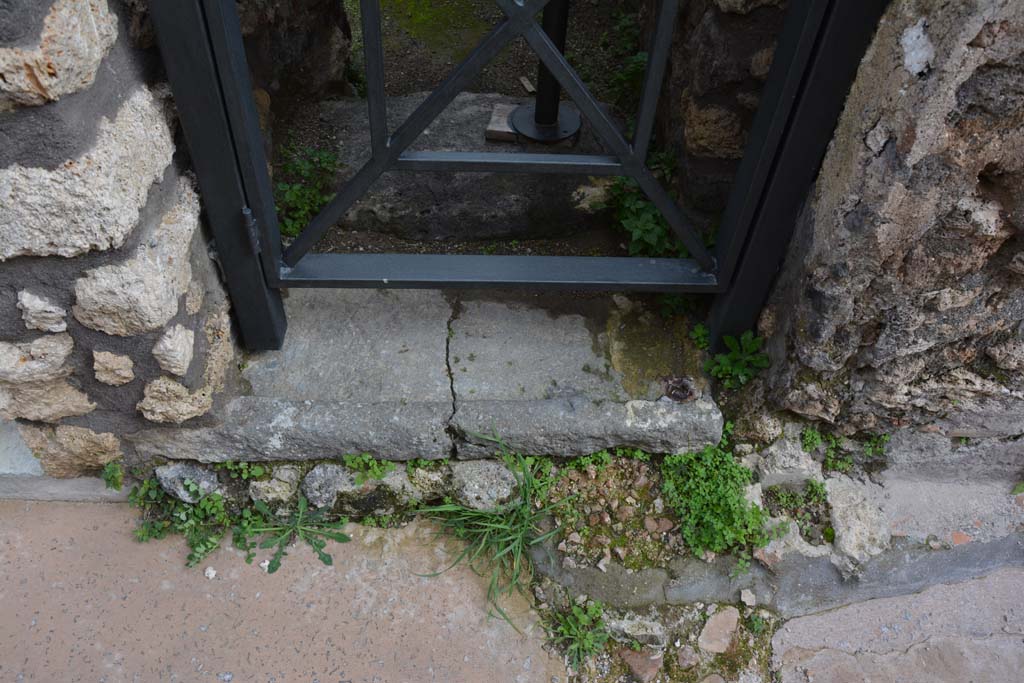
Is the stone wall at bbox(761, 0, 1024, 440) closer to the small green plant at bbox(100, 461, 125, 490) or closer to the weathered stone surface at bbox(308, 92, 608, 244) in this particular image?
the weathered stone surface at bbox(308, 92, 608, 244)

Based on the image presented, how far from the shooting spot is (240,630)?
69.4 inches

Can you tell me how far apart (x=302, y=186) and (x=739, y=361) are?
1.37 metres

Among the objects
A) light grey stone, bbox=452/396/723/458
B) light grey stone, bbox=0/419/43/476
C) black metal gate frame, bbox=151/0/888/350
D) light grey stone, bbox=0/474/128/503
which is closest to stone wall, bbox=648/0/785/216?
black metal gate frame, bbox=151/0/888/350

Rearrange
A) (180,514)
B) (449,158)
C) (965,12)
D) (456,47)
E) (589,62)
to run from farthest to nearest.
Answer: (456,47), (589,62), (180,514), (449,158), (965,12)

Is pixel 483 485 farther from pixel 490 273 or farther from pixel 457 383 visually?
pixel 490 273

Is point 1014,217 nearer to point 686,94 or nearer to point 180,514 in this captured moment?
point 686,94

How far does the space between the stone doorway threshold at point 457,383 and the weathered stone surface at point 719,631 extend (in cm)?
41

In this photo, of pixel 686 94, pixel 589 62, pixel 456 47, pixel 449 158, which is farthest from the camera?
pixel 456 47

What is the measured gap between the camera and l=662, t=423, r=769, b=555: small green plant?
71.7 inches

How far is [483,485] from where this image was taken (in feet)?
6.20

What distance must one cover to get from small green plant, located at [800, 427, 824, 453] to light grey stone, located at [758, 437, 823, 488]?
14 mm

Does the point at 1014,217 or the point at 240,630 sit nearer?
the point at 1014,217

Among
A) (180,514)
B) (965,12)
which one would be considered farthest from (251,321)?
(965,12)

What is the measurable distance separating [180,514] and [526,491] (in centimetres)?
88
